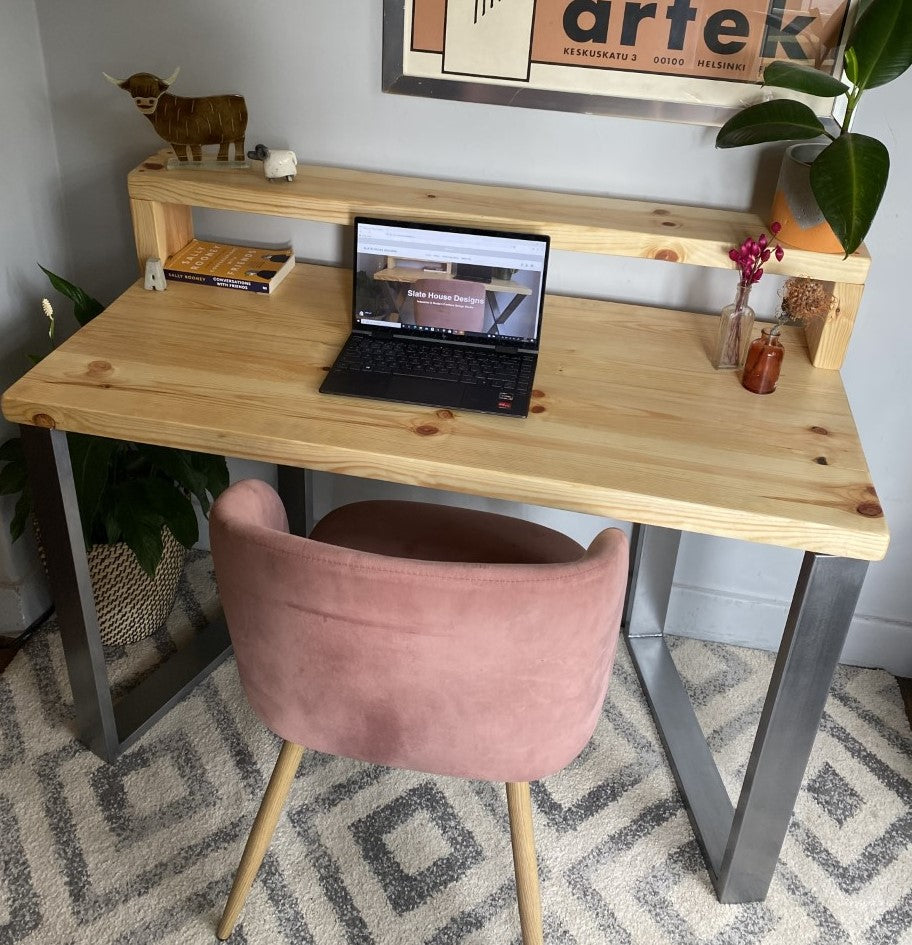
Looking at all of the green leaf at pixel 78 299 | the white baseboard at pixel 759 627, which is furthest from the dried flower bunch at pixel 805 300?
the green leaf at pixel 78 299

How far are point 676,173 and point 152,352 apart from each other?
899 mm

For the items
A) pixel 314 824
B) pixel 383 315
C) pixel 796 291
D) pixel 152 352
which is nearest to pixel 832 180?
pixel 796 291

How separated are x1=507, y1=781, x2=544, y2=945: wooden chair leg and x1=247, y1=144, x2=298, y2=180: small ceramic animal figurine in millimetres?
1021

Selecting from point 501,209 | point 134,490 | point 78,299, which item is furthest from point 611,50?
point 134,490

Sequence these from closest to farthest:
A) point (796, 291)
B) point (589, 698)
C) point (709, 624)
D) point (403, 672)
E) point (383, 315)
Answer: point (403, 672) < point (589, 698) < point (796, 291) < point (383, 315) < point (709, 624)

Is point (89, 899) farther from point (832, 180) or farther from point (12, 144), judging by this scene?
point (832, 180)

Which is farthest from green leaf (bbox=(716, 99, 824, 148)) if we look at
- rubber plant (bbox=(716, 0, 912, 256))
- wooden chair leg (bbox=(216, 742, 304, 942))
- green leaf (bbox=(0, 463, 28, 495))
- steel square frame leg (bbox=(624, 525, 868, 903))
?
green leaf (bbox=(0, 463, 28, 495))

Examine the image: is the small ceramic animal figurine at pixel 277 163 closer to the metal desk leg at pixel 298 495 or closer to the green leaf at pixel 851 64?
the metal desk leg at pixel 298 495

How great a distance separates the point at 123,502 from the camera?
1800mm

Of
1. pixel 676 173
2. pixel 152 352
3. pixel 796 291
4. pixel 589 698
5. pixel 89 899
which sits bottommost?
pixel 89 899

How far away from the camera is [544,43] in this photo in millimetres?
1556

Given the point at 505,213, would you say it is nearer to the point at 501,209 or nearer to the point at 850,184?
the point at 501,209

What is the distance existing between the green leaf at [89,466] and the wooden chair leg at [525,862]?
86 centimetres

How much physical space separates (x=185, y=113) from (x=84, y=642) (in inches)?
34.8
